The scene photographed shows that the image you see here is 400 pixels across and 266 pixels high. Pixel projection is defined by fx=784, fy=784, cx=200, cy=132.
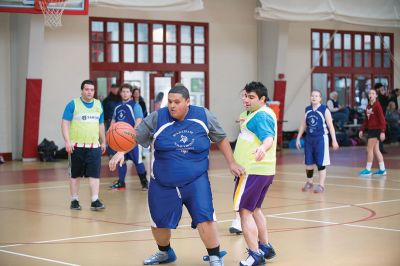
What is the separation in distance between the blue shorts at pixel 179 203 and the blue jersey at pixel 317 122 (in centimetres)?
746

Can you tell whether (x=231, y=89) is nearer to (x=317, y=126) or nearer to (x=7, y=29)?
(x=7, y=29)

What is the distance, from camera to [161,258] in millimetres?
8398

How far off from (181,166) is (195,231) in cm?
291

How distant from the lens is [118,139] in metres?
8.82

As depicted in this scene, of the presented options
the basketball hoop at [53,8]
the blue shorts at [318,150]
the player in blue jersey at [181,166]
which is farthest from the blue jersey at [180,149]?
the basketball hoop at [53,8]

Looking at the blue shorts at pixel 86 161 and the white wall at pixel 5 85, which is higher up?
the white wall at pixel 5 85

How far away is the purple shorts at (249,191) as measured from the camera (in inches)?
325

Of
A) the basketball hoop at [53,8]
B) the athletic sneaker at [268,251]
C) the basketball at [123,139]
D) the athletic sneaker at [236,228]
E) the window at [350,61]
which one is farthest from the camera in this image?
the window at [350,61]

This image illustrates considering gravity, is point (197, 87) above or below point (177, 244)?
above

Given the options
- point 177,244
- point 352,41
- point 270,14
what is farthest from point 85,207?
point 352,41

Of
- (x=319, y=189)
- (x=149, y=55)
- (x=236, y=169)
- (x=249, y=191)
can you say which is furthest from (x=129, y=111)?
(x=149, y=55)

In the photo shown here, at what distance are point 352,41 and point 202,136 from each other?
25.4 m

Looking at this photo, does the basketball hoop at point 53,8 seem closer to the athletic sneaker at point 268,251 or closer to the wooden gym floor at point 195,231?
the wooden gym floor at point 195,231

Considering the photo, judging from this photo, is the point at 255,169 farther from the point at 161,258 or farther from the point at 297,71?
the point at 297,71
